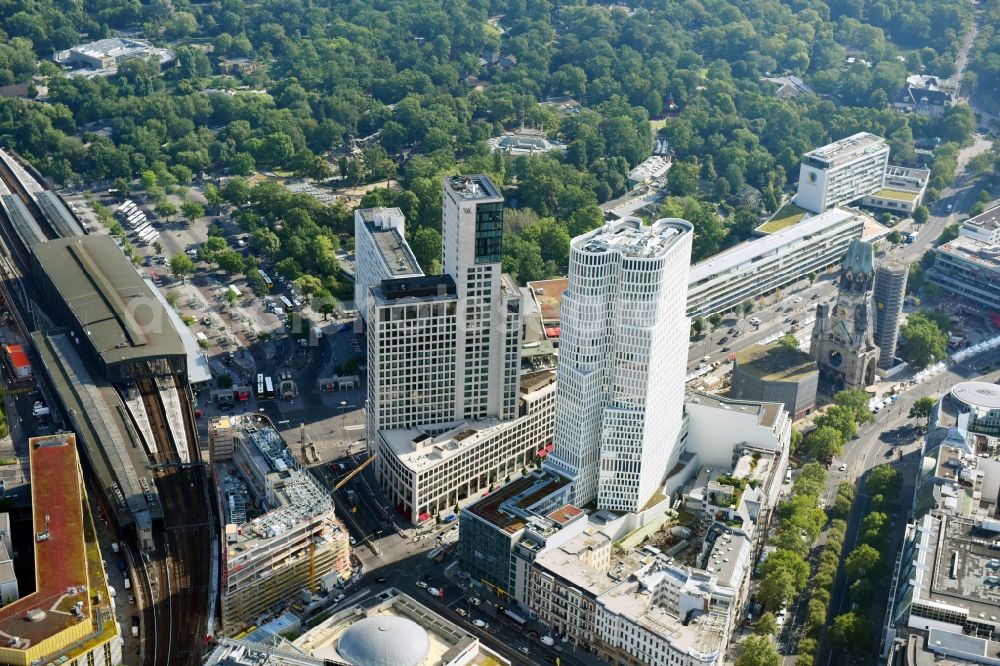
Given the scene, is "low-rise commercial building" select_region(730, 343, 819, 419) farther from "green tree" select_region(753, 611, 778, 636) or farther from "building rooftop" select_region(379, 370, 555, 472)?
"green tree" select_region(753, 611, 778, 636)

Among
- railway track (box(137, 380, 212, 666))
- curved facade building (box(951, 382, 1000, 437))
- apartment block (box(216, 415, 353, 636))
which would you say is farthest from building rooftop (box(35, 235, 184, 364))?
curved facade building (box(951, 382, 1000, 437))

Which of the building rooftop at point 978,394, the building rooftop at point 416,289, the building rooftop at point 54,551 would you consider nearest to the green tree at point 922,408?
the building rooftop at point 978,394

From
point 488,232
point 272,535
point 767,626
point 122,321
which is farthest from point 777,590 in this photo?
point 122,321

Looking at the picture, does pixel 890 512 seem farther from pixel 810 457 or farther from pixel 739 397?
pixel 739 397

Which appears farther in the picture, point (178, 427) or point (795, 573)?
point (178, 427)

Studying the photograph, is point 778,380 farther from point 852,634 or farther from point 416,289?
point 416,289

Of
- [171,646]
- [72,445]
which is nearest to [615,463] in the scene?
[171,646]

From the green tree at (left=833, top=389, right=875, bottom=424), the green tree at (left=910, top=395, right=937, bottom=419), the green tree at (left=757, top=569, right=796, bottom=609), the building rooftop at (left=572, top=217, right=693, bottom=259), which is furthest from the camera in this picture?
the green tree at (left=910, top=395, right=937, bottom=419)
